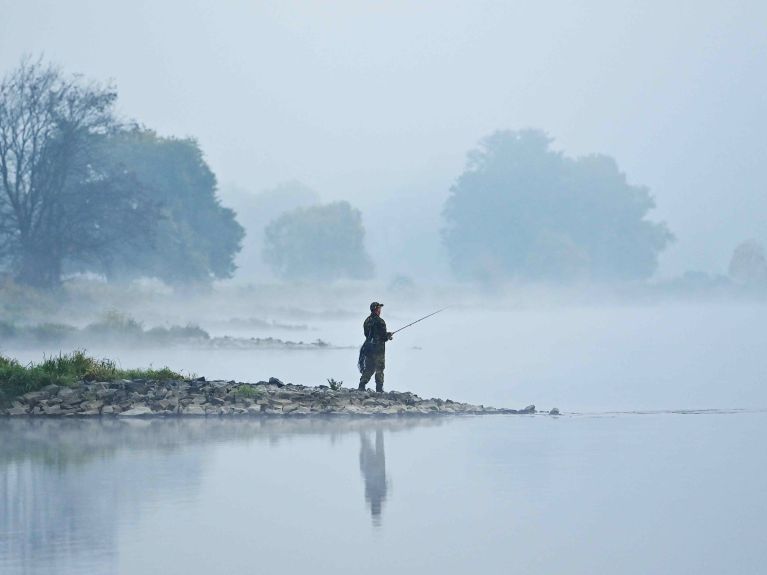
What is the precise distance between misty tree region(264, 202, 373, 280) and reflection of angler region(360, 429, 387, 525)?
10175 centimetres

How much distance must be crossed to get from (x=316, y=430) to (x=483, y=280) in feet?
331

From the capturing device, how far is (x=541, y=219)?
134m

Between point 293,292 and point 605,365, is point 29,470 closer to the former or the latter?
point 605,365

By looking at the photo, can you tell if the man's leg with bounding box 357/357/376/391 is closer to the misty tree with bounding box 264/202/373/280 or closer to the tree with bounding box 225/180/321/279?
the misty tree with bounding box 264/202/373/280

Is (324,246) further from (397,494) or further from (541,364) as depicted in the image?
(397,494)

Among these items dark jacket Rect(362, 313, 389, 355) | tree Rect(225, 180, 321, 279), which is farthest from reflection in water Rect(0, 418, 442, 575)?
tree Rect(225, 180, 321, 279)

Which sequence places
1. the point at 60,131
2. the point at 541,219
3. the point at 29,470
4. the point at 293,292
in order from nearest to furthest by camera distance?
the point at 29,470 < the point at 60,131 < the point at 293,292 < the point at 541,219

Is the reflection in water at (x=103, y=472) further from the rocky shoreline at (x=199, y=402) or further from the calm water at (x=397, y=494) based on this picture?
the rocky shoreline at (x=199, y=402)

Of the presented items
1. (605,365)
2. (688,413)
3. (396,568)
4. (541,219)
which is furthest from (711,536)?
(541,219)

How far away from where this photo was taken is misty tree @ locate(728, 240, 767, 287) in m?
132

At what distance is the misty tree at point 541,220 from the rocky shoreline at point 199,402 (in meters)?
102

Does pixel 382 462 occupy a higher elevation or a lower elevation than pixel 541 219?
lower

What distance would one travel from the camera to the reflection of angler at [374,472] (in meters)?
13.5

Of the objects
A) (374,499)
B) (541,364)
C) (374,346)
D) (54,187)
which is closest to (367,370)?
(374,346)
